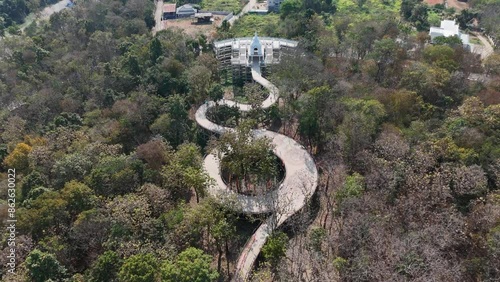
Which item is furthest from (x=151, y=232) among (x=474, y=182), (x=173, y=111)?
(x=474, y=182)

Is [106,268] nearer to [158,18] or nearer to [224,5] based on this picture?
[158,18]

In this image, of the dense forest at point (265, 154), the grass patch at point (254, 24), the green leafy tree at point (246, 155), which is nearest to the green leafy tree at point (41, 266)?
the dense forest at point (265, 154)

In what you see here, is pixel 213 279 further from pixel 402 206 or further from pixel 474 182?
pixel 474 182

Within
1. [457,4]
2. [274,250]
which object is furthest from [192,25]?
[274,250]

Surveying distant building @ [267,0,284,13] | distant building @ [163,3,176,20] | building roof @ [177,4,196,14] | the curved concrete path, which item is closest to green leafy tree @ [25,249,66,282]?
the curved concrete path

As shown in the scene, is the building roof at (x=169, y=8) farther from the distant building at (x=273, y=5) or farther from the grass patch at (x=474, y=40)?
the grass patch at (x=474, y=40)

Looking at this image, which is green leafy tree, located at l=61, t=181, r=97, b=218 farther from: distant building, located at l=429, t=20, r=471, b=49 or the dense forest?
distant building, located at l=429, t=20, r=471, b=49

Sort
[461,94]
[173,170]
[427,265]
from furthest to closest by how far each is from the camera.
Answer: [461,94] → [173,170] → [427,265]
